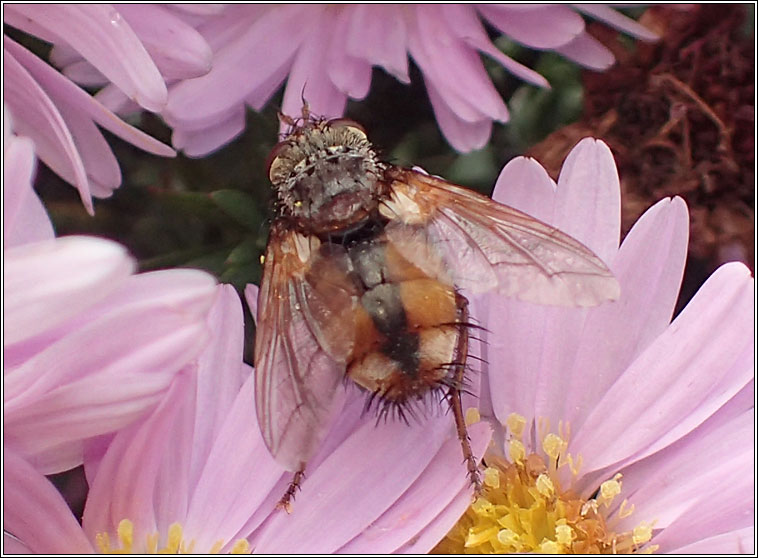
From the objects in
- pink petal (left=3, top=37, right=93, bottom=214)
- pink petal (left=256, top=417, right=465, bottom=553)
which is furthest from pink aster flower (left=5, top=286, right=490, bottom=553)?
pink petal (left=3, top=37, right=93, bottom=214)

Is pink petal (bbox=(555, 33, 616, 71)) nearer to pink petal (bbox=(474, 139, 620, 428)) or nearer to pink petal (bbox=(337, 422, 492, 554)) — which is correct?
pink petal (bbox=(474, 139, 620, 428))

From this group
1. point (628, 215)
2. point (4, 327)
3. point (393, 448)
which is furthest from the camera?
point (628, 215)

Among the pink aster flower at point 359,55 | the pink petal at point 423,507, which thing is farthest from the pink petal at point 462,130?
the pink petal at point 423,507

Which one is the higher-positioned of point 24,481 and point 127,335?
point 127,335

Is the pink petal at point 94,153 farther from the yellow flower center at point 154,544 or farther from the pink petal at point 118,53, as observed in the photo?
the yellow flower center at point 154,544

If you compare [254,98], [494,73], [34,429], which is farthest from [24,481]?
[494,73]

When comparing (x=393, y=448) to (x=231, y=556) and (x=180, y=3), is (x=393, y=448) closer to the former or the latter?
(x=231, y=556)
